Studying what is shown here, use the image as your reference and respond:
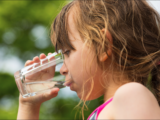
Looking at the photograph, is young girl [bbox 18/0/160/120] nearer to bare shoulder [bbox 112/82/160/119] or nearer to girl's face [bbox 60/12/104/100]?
girl's face [bbox 60/12/104/100]

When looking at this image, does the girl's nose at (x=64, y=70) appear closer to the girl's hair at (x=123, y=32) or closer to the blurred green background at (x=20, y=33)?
the girl's hair at (x=123, y=32)

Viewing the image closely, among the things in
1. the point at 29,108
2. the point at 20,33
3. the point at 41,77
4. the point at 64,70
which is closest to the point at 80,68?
the point at 64,70

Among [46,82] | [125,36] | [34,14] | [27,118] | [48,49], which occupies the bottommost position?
[27,118]

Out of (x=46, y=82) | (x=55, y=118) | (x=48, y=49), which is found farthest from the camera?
(x=48, y=49)

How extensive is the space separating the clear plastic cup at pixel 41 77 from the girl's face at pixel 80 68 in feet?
0.16

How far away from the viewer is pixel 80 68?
4.04 feet

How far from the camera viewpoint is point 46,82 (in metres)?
1.31

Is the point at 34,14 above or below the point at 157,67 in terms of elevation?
above

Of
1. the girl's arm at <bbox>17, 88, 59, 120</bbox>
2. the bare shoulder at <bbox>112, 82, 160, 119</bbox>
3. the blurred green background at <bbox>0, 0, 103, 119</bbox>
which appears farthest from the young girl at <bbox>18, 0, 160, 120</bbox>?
the blurred green background at <bbox>0, 0, 103, 119</bbox>

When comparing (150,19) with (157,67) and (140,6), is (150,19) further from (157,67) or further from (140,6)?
Answer: (157,67)

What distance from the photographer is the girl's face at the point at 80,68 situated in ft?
3.97

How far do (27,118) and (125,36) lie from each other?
947 mm

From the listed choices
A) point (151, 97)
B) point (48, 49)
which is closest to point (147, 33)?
point (151, 97)

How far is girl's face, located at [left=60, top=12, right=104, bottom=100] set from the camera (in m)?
1.21
